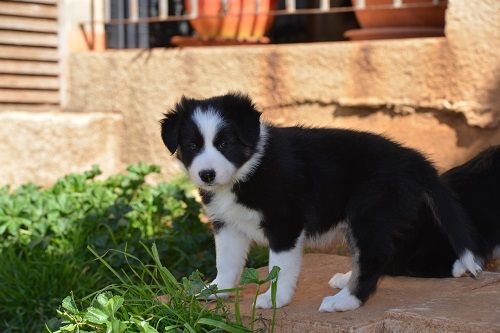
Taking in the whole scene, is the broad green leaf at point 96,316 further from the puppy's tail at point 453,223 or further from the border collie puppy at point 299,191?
the puppy's tail at point 453,223

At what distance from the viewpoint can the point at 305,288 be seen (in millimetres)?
3822

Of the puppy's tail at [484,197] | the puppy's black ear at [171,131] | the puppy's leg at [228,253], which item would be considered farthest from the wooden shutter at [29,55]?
the puppy's tail at [484,197]

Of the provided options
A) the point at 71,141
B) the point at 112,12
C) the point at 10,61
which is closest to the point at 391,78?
the point at 71,141

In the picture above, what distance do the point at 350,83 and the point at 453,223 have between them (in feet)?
8.40

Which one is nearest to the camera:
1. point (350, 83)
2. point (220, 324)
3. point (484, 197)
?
point (220, 324)

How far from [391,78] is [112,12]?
3.90 meters

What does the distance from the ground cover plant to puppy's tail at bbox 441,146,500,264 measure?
1.31 meters

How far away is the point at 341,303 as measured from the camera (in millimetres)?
3309

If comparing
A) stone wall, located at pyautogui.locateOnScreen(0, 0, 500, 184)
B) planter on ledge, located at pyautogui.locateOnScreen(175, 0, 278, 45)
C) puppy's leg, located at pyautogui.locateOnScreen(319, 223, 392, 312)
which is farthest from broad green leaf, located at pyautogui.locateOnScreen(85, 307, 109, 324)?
planter on ledge, located at pyautogui.locateOnScreen(175, 0, 278, 45)

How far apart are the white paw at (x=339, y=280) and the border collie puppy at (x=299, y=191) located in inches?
0.4

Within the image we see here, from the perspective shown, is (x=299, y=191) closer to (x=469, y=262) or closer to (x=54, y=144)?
(x=469, y=262)

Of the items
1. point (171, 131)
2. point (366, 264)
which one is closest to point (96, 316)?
point (171, 131)

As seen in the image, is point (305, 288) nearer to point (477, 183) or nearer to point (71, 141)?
point (477, 183)

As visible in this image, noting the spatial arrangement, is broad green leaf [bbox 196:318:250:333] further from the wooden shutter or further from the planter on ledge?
the wooden shutter
